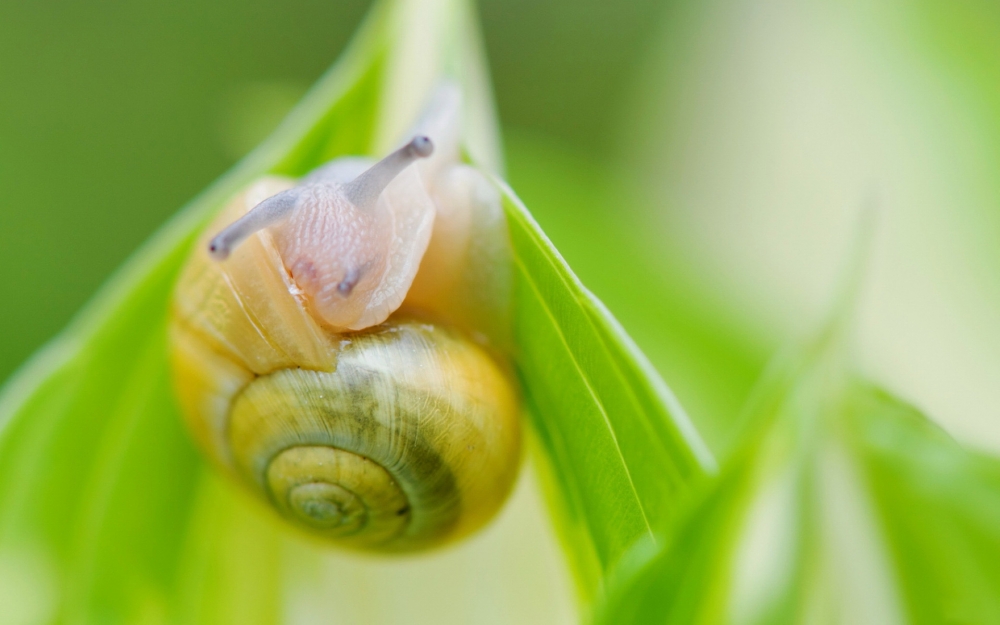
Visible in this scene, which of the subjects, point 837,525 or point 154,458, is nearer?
point 837,525

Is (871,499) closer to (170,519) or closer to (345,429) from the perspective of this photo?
(345,429)

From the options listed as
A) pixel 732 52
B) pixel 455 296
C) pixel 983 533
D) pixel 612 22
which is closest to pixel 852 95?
pixel 732 52

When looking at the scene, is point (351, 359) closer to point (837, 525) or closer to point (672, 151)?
point (837, 525)

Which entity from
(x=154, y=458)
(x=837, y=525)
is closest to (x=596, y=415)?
(x=837, y=525)

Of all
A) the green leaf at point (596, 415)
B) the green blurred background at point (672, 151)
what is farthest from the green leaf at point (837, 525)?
the green blurred background at point (672, 151)

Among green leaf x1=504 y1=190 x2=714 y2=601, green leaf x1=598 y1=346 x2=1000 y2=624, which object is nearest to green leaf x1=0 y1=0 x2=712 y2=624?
green leaf x1=504 y1=190 x2=714 y2=601

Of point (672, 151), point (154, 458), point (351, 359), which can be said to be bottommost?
point (154, 458)
